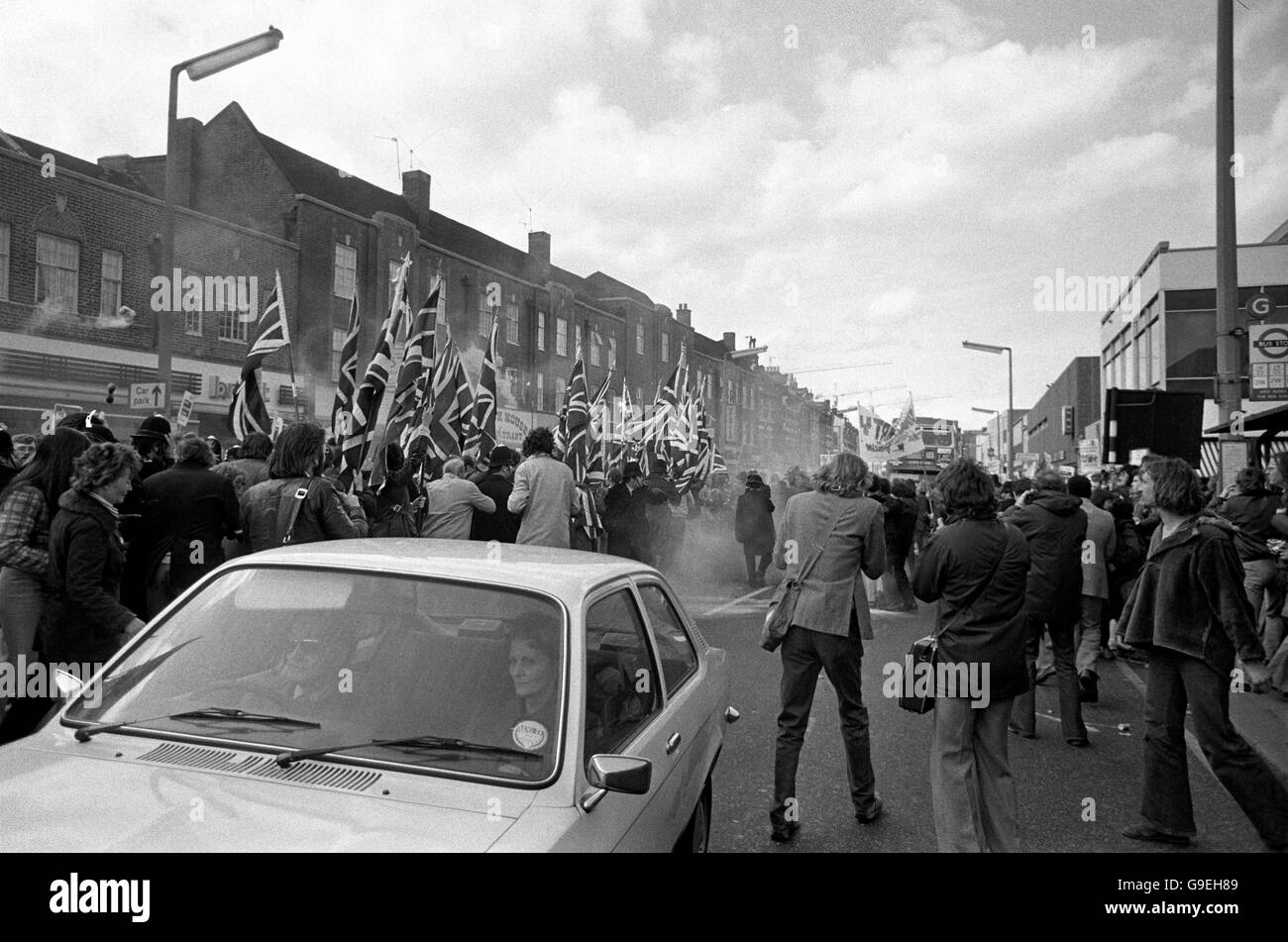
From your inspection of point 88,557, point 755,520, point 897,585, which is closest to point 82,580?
point 88,557

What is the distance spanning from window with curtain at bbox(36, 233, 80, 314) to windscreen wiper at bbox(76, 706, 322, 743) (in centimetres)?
2209

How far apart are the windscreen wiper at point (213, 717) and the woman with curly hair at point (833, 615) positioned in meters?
2.71

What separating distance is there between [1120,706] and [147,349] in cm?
2297

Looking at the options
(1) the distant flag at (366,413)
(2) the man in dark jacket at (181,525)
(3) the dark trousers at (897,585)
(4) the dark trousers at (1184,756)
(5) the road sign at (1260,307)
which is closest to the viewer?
(4) the dark trousers at (1184,756)

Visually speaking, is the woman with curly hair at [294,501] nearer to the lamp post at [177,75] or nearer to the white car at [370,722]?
the white car at [370,722]

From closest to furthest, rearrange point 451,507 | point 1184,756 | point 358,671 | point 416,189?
1. point 358,671
2. point 1184,756
3. point 451,507
4. point 416,189

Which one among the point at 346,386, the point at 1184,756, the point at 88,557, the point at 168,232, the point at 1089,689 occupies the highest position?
the point at 168,232

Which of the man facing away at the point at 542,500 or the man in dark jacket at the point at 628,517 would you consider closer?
the man facing away at the point at 542,500

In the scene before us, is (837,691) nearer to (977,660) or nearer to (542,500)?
(977,660)

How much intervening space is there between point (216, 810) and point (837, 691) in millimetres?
3310

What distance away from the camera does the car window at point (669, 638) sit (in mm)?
3480

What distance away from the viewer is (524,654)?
2.68 m

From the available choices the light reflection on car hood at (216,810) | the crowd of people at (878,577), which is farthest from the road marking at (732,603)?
the light reflection on car hood at (216,810)

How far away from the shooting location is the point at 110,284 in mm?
22000
